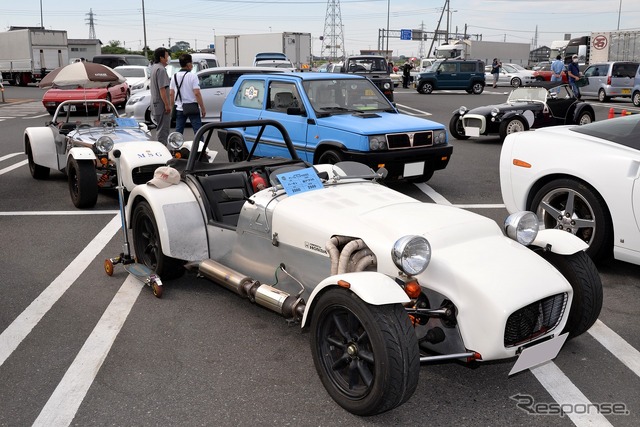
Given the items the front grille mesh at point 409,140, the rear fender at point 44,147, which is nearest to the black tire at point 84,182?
the rear fender at point 44,147

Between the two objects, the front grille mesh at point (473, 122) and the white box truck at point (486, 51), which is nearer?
the front grille mesh at point (473, 122)

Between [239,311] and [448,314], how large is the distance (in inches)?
76.8

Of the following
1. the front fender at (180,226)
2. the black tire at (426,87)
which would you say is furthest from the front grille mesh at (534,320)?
the black tire at (426,87)

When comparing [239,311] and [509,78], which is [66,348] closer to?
[239,311]

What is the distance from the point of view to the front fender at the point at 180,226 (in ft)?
16.1

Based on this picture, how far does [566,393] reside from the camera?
11.7 feet

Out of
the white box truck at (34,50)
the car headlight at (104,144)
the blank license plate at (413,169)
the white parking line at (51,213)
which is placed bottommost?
the white parking line at (51,213)

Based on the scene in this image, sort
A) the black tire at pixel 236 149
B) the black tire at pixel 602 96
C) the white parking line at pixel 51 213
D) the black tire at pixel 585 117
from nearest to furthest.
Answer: the white parking line at pixel 51 213
the black tire at pixel 236 149
the black tire at pixel 585 117
the black tire at pixel 602 96

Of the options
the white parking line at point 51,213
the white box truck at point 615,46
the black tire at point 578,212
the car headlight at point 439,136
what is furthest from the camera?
the white box truck at point 615,46

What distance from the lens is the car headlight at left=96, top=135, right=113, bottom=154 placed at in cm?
791

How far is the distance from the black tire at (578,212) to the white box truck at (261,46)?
29978 millimetres

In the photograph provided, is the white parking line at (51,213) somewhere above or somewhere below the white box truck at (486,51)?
below

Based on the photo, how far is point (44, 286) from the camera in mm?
5312

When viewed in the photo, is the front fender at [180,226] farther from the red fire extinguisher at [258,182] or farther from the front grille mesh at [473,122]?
the front grille mesh at [473,122]
